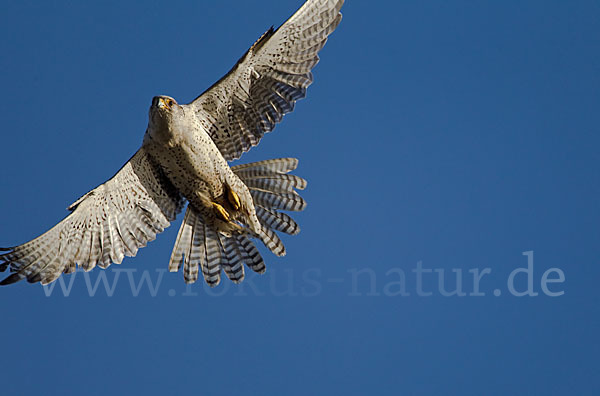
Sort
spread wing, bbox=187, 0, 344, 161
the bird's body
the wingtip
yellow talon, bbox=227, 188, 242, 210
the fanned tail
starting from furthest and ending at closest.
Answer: the fanned tail < yellow talon, bbox=227, 188, 242, 210 < spread wing, bbox=187, 0, 344, 161 < the bird's body < the wingtip

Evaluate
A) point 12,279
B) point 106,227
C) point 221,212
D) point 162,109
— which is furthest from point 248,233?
point 12,279

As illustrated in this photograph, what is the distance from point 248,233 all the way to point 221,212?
17.5 inches

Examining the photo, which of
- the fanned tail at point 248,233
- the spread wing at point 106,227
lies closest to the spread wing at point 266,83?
the fanned tail at point 248,233

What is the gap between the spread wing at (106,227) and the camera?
9.19 m

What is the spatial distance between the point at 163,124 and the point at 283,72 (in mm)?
1383

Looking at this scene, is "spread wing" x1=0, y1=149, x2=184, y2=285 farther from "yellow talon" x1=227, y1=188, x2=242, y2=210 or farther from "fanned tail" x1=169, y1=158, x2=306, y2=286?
"yellow talon" x1=227, y1=188, x2=242, y2=210

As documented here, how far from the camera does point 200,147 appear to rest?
31.4 feet

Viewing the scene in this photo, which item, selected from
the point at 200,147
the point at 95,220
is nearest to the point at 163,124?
the point at 200,147

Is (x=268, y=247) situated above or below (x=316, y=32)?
below

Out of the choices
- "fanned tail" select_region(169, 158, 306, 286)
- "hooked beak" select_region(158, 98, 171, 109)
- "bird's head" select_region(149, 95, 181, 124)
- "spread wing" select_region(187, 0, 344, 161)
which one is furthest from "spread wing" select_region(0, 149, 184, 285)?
"spread wing" select_region(187, 0, 344, 161)

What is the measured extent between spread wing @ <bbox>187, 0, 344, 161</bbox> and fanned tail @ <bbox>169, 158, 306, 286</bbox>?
0.35 meters

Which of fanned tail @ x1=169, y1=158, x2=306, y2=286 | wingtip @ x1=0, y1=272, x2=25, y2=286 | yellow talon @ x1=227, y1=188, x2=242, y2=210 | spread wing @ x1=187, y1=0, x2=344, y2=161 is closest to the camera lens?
wingtip @ x1=0, y1=272, x2=25, y2=286

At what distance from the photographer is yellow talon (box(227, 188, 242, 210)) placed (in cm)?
984

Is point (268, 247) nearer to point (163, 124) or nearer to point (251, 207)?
point (251, 207)
